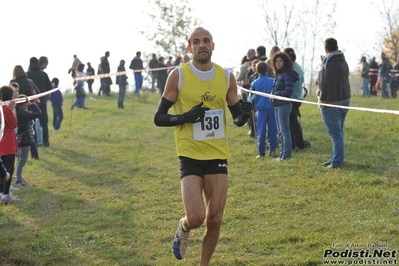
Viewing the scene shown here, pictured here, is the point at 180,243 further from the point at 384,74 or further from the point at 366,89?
the point at 366,89

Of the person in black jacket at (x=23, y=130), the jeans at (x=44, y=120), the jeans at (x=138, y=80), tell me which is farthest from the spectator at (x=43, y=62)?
the jeans at (x=138, y=80)

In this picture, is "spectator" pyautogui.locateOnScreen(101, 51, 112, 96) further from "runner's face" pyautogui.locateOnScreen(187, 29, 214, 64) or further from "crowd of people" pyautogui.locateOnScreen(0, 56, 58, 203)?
"runner's face" pyautogui.locateOnScreen(187, 29, 214, 64)

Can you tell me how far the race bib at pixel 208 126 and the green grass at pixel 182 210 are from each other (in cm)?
137

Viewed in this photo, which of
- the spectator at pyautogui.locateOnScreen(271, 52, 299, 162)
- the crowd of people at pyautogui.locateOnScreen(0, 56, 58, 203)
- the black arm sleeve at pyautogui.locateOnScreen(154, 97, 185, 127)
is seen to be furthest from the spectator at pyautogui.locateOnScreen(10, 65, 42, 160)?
the black arm sleeve at pyautogui.locateOnScreen(154, 97, 185, 127)

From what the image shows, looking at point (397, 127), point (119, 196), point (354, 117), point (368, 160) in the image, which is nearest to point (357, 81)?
point (354, 117)

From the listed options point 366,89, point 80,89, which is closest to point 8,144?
point 80,89

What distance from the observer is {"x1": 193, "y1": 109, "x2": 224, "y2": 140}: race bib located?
19.6 ft

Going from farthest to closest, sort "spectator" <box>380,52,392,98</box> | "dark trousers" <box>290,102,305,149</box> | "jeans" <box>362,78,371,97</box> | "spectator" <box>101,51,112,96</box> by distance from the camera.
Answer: "spectator" <box>101,51,112,96</box>, "jeans" <box>362,78,371,97</box>, "spectator" <box>380,52,392,98</box>, "dark trousers" <box>290,102,305,149</box>

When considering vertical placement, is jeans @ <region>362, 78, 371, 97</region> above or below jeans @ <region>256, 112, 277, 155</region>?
below

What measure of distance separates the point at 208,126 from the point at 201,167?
0.39 metres

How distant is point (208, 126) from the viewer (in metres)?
5.98

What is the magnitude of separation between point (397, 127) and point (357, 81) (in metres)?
26.3

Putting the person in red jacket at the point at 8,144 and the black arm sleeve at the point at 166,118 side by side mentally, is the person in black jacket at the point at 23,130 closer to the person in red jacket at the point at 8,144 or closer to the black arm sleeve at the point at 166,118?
the person in red jacket at the point at 8,144

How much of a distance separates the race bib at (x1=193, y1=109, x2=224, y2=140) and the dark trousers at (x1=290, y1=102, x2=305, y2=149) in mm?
6995
